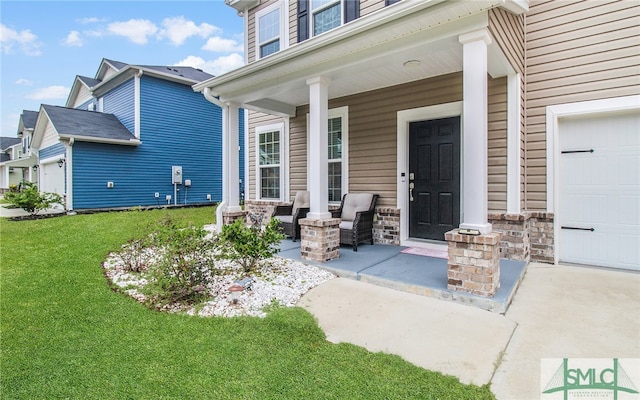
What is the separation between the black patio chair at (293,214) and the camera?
18.8 feet

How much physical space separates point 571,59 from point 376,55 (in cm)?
256

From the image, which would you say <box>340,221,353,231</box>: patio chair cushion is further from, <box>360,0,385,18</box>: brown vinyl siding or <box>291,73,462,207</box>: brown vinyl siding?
<box>360,0,385,18</box>: brown vinyl siding

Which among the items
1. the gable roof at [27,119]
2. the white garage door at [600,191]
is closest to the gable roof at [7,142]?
the gable roof at [27,119]

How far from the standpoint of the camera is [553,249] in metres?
4.32

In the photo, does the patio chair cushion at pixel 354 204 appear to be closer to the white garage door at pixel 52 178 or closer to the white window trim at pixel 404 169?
the white window trim at pixel 404 169

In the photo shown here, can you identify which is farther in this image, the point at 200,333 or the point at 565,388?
the point at 200,333

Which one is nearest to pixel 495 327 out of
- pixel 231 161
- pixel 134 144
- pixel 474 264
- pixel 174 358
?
pixel 474 264

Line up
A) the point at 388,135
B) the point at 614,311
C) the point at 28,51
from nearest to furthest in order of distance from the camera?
the point at 614,311 → the point at 388,135 → the point at 28,51

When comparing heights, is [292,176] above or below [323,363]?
above

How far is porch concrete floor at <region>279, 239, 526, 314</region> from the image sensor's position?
296cm

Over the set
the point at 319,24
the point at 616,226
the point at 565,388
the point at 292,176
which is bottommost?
the point at 565,388

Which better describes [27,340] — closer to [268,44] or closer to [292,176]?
[292,176]

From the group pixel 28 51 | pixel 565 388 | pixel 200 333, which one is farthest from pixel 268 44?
pixel 28 51

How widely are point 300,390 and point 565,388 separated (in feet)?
4.92
